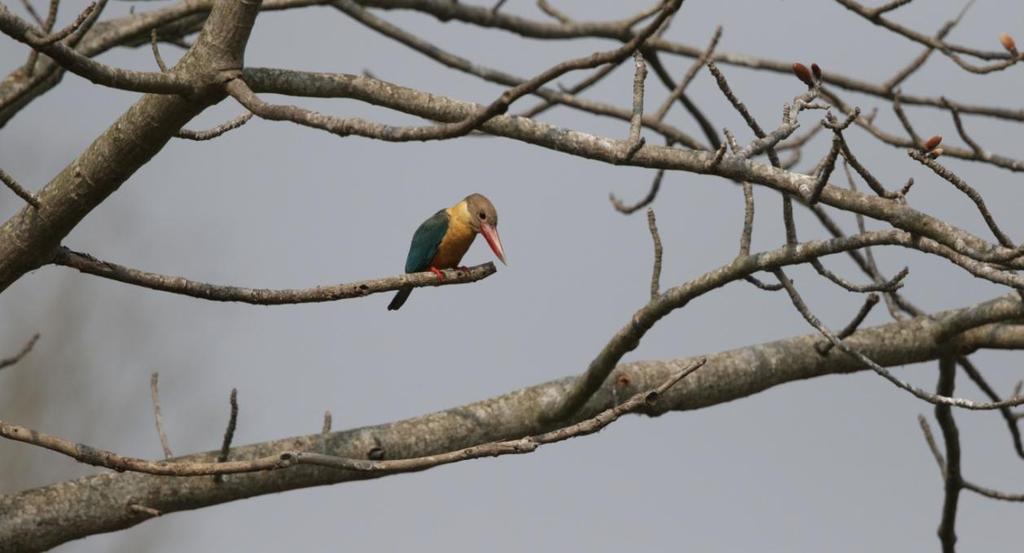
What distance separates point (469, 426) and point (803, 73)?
1725mm

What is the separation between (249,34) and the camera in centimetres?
311

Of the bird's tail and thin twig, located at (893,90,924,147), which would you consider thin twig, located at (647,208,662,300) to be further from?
the bird's tail

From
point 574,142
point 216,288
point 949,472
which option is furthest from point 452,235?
point 574,142

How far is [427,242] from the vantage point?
6.19 metres

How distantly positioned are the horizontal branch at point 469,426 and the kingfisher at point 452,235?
142 centimetres

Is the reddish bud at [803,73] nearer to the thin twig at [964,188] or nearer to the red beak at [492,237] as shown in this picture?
the thin twig at [964,188]

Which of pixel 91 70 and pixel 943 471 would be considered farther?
pixel 943 471

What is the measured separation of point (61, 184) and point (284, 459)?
0.91m

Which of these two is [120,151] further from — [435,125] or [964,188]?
[964,188]

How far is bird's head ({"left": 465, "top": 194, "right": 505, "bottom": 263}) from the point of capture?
5.99m

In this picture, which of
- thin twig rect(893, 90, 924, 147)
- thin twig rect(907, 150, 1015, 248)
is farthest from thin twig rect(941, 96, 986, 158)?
thin twig rect(907, 150, 1015, 248)

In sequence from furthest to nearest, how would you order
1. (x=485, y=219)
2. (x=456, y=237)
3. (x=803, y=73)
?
1. (x=456, y=237)
2. (x=485, y=219)
3. (x=803, y=73)

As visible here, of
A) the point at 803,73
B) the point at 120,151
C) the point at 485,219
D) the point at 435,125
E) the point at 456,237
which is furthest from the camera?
the point at 456,237

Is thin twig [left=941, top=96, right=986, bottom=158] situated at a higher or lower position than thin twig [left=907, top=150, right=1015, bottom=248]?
higher
